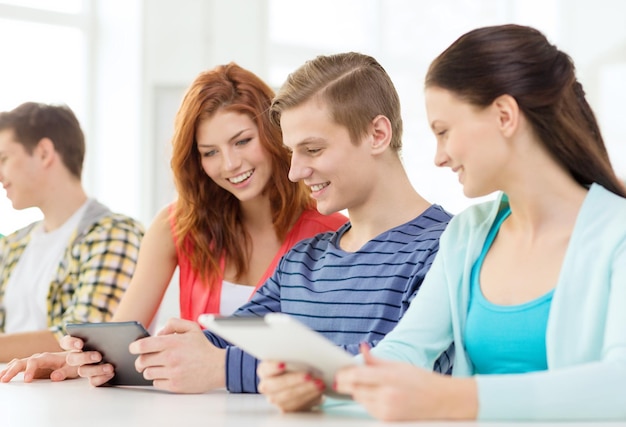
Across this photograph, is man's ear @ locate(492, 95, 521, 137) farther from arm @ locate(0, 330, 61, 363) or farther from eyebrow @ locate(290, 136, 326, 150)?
arm @ locate(0, 330, 61, 363)

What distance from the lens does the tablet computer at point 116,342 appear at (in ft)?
5.64

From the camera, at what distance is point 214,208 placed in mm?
2428

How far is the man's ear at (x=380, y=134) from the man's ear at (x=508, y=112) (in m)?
0.56

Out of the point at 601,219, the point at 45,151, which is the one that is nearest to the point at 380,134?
the point at 601,219

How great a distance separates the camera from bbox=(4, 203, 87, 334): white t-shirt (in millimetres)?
2906

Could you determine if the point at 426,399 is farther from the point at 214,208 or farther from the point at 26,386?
the point at 214,208

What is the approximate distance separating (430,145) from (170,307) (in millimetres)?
3525

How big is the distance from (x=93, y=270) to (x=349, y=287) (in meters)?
1.15

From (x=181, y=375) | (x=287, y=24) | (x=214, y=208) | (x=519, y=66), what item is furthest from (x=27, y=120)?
(x=287, y=24)

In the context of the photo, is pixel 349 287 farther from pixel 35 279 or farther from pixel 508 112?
pixel 35 279

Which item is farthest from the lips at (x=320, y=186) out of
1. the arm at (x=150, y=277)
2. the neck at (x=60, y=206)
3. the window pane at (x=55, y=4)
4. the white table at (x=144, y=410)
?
the window pane at (x=55, y=4)

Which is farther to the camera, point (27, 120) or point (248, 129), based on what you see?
point (27, 120)

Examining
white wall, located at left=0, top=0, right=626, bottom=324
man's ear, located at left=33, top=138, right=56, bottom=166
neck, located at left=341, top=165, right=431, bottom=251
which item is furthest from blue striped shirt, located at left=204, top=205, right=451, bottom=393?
white wall, located at left=0, top=0, right=626, bottom=324

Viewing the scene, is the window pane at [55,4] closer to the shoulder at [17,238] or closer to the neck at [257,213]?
the shoulder at [17,238]
